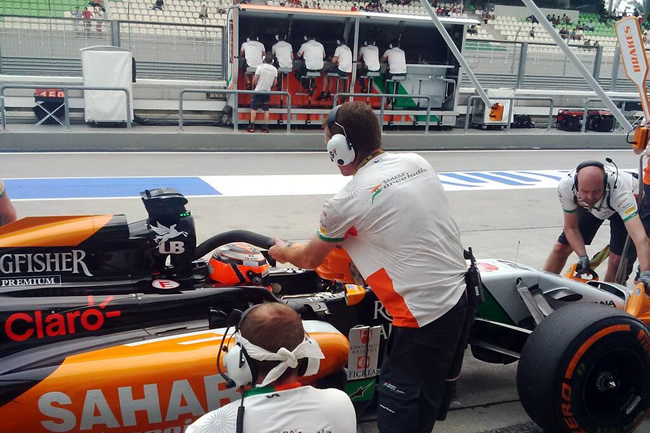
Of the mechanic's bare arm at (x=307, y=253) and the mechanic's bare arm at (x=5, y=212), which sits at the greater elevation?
the mechanic's bare arm at (x=307, y=253)

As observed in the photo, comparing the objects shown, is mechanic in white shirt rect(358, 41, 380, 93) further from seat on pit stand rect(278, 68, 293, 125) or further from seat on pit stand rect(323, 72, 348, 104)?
seat on pit stand rect(278, 68, 293, 125)

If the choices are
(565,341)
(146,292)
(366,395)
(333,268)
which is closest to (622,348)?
(565,341)

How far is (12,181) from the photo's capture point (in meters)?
9.91

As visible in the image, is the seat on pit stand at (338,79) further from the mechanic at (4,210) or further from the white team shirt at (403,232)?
the white team shirt at (403,232)

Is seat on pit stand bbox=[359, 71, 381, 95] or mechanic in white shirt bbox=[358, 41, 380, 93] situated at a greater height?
mechanic in white shirt bbox=[358, 41, 380, 93]

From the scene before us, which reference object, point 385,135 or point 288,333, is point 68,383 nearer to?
point 288,333

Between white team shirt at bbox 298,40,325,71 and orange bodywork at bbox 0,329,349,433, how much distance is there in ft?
46.4

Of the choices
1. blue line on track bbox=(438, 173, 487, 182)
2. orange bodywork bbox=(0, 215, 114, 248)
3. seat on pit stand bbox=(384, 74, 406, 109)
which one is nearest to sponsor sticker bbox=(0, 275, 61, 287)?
orange bodywork bbox=(0, 215, 114, 248)

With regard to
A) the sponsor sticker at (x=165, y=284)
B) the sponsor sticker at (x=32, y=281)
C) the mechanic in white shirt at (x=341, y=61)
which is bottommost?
the sponsor sticker at (x=165, y=284)

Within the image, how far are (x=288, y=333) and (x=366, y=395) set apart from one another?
169 centimetres

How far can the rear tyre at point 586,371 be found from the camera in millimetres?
3191

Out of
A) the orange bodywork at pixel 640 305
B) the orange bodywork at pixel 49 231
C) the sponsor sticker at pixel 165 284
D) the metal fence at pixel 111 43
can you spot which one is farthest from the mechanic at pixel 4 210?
the metal fence at pixel 111 43

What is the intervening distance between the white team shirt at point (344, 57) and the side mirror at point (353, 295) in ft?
45.5

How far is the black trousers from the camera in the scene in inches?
102
